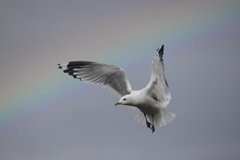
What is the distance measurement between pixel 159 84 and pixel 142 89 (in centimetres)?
40

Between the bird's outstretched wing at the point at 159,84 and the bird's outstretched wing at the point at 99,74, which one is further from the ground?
the bird's outstretched wing at the point at 99,74

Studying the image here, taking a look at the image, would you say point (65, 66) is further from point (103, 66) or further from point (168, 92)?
point (168, 92)

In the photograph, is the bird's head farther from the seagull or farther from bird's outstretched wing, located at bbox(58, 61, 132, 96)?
bird's outstretched wing, located at bbox(58, 61, 132, 96)

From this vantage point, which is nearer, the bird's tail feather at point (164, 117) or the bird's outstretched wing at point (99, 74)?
the bird's tail feather at point (164, 117)

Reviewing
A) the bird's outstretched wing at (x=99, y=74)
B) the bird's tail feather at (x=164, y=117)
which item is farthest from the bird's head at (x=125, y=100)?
the bird's tail feather at (x=164, y=117)

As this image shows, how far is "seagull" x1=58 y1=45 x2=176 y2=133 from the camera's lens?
31.6 feet

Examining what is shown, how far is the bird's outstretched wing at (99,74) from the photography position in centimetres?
1028

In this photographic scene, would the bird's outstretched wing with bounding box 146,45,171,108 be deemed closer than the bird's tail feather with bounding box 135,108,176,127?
Yes

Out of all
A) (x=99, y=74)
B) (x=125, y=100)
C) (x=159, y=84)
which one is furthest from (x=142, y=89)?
(x=99, y=74)

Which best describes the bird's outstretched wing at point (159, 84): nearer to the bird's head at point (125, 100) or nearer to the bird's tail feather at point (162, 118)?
the bird's tail feather at point (162, 118)

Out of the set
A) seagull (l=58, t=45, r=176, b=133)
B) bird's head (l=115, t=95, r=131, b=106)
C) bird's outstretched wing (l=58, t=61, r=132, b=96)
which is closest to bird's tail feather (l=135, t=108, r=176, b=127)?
seagull (l=58, t=45, r=176, b=133)

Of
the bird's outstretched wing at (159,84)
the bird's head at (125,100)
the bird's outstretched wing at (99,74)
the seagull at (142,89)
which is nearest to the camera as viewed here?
the bird's outstretched wing at (159,84)

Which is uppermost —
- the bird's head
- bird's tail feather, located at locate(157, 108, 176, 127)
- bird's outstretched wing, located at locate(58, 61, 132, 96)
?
bird's outstretched wing, located at locate(58, 61, 132, 96)

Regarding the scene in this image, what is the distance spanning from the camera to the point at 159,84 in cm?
966
